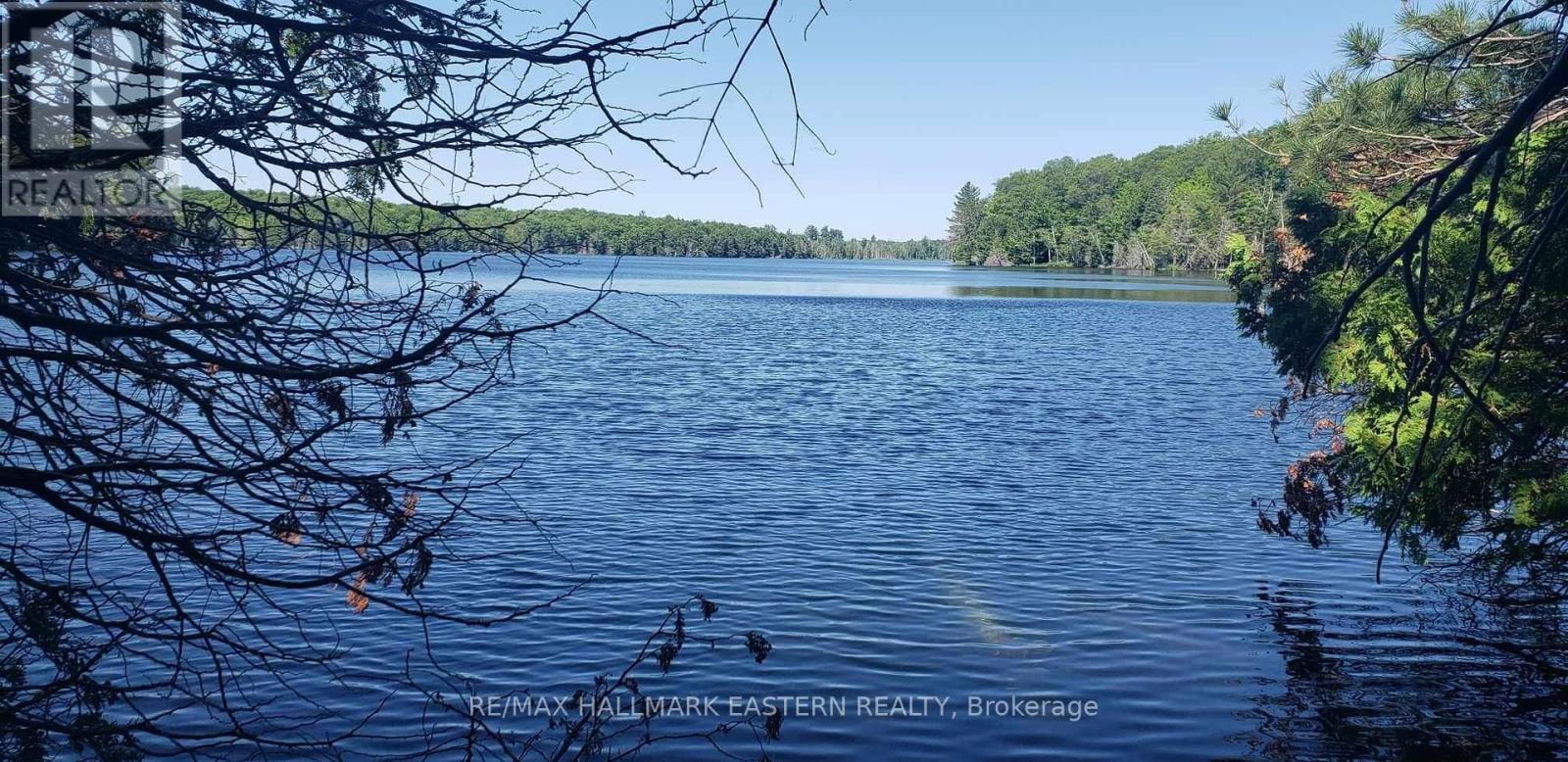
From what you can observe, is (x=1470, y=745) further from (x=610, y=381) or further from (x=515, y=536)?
(x=610, y=381)

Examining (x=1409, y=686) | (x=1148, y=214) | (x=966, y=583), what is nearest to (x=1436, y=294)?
(x=1409, y=686)

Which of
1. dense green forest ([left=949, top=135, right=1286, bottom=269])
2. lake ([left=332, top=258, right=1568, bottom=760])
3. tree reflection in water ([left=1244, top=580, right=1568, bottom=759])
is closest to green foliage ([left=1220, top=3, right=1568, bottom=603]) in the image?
tree reflection in water ([left=1244, top=580, right=1568, bottom=759])

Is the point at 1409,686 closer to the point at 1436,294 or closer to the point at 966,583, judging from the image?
the point at 1436,294

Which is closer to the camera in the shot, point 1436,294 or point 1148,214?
point 1436,294

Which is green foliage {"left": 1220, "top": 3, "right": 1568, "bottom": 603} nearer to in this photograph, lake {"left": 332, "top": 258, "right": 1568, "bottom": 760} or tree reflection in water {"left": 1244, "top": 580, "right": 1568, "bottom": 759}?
tree reflection in water {"left": 1244, "top": 580, "right": 1568, "bottom": 759}

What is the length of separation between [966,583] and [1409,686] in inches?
182

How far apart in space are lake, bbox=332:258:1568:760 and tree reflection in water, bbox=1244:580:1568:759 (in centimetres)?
3

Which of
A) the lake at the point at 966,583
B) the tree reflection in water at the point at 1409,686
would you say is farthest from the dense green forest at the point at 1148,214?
the tree reflection in water at the point at 1409,686

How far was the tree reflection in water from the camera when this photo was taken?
9406mm

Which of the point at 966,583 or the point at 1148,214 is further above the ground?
the point at 1148,214

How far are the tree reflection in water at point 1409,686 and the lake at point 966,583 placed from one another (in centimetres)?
3

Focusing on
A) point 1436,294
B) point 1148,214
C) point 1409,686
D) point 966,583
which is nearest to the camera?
point 1409,686

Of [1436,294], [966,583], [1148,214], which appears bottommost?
[966,583]

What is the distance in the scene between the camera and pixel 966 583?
1364 centimetres
